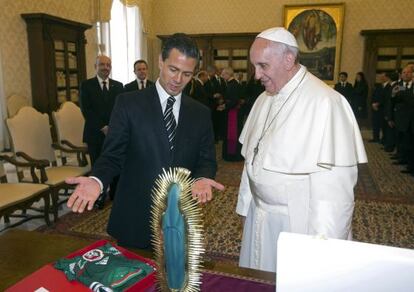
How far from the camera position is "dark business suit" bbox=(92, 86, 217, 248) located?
1729 mm

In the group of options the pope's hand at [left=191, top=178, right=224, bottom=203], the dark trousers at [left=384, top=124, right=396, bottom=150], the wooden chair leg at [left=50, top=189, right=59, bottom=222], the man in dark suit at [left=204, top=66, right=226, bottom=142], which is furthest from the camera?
the man in dark suit at [left=204, top=66, right=226, bottom=142]

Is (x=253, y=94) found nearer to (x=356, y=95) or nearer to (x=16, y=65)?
(x=356, y=95)

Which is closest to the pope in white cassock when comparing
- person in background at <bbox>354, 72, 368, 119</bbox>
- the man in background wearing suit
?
the man in background wearing suit

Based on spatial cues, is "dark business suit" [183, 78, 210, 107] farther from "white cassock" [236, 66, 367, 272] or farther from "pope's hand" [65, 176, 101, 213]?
"pope's hand" [65, 176, 101, 213]

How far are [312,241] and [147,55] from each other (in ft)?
39.4

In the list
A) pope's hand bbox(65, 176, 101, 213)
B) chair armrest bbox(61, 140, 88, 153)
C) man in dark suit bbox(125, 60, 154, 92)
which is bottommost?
chair armrest bbox(61, 140, 88, 153)

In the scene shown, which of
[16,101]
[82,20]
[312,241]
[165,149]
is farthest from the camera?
[82,20]

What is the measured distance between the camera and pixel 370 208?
15.6 feet

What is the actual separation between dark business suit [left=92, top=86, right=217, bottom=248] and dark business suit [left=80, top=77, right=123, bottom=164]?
3146 millimetres

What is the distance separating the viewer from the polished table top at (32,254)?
1310 millimetres

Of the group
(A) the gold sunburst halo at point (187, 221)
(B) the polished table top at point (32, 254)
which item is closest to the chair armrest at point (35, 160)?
(B) the polished table top at point (32, 254)

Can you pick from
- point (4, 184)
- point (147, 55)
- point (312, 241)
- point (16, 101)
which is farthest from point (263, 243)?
point (147, 55)

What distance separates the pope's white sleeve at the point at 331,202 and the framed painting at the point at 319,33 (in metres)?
10.3

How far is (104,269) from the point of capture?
3.91 feet
